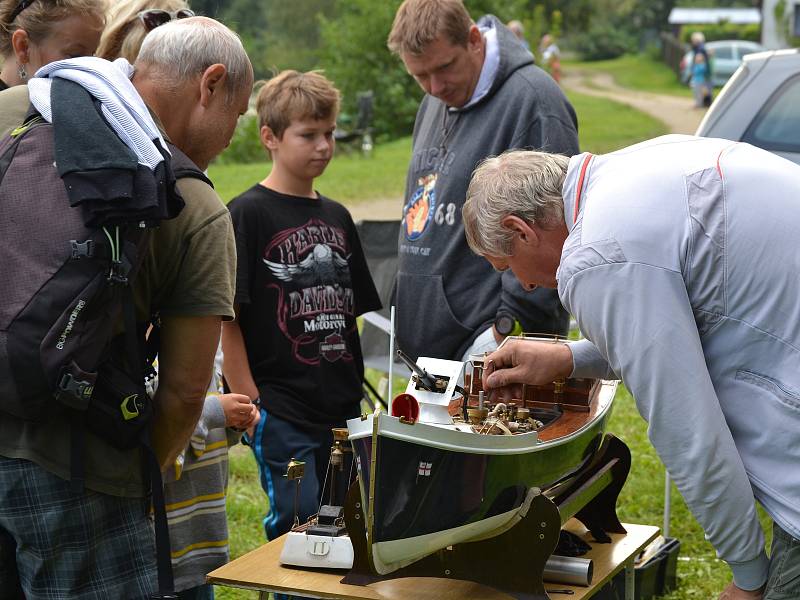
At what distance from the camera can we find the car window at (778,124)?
5867 millimetres

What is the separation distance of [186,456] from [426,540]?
89 centimetres

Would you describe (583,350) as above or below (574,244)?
below

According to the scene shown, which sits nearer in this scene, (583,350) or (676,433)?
(676,433)

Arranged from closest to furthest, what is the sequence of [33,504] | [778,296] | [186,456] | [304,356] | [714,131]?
[778,296], [33,504], [186,456], [304,356], [714,131]

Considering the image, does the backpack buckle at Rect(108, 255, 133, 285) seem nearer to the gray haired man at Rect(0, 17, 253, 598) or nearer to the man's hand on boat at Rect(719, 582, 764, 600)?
the gray haired man at Rect(0, 17, 253, 598)

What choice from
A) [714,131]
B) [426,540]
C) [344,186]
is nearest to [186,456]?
[426,540]

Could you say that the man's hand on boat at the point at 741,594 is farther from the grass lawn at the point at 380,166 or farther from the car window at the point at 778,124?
the grass lawn at the point at 380,166

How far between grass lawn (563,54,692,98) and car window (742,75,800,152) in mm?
31658

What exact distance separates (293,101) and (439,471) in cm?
218

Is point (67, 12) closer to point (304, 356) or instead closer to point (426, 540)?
point (304, 356)

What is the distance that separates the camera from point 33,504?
98.7 inches

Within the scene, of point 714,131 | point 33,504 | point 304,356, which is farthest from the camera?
point 714,131

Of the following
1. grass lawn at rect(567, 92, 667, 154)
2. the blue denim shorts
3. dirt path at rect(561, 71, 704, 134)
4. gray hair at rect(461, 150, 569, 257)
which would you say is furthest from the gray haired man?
dirt path at rect(561, 71, 704, 134)

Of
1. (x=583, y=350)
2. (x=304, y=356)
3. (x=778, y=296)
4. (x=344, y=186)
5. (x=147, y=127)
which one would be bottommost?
(x=344, y=186)
